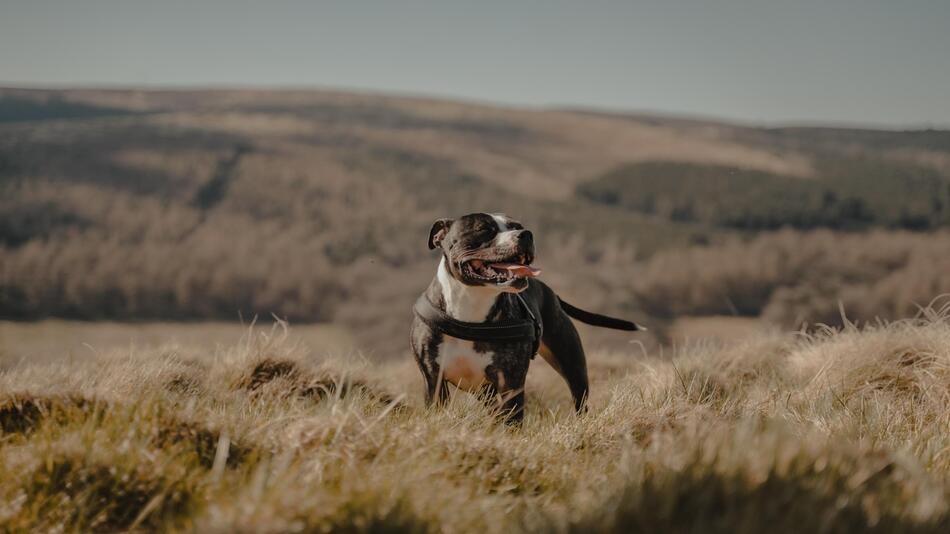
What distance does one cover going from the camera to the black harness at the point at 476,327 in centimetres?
483

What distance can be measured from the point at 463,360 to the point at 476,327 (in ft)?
0.85

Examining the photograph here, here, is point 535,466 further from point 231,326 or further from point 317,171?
point 317,171

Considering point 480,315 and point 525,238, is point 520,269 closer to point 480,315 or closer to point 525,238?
point 525,238

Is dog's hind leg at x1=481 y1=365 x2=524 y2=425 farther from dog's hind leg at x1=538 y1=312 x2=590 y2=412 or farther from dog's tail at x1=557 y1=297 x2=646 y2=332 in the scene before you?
dog's tail at x1=557 y1=297 x2=646 y2=332

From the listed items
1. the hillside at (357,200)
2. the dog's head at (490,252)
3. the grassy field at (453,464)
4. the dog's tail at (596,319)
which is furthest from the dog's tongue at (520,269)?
the hillside at (357,200)

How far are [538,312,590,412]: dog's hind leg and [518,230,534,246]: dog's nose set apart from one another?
1187 millimetres

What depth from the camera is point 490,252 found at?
4.67m

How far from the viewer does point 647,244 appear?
66.6 m

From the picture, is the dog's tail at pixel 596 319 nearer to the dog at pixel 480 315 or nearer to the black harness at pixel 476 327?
the dog at pixel 480 315

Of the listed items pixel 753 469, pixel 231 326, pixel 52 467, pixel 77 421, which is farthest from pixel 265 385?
pixel 231 326

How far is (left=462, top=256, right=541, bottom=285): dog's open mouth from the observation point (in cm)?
459

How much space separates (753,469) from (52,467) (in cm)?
267

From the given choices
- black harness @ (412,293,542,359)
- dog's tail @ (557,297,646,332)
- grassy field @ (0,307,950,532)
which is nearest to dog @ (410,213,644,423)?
black harness @ (412,293,542,359)

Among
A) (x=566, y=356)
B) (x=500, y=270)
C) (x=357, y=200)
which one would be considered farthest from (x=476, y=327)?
(x=357, y=200)
